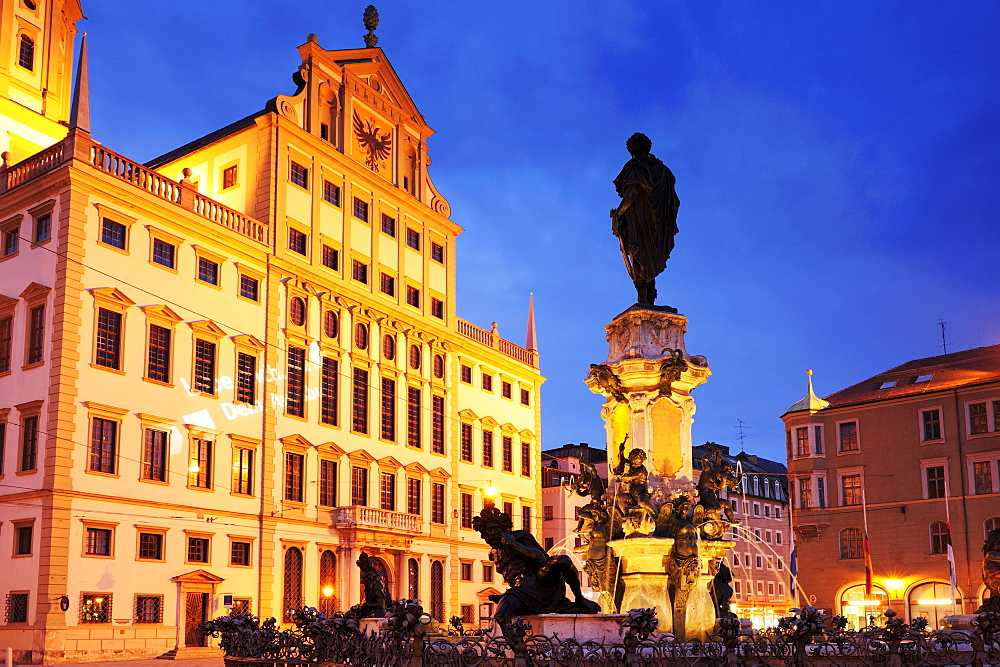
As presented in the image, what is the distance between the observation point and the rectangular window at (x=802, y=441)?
66.7 metres

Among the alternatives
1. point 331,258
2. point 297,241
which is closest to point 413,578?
point 331,258

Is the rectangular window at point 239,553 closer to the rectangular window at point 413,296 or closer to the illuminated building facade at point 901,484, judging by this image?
the rectangular window at point 413,296

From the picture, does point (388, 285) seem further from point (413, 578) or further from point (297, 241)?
point (413, 578)

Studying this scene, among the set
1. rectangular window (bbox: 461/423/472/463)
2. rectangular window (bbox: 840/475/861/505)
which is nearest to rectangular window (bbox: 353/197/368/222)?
rectangular window (bbox: 461/423/472/463)

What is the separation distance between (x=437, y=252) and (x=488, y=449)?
12.5 metres

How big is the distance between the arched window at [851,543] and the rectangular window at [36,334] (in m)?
46.2

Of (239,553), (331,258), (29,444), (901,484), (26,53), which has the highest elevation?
(26,53)

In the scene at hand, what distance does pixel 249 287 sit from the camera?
4759 centimetres

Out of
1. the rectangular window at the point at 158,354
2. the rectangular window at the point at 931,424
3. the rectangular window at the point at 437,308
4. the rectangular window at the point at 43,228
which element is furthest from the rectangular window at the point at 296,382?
the rectangular window at the point at 931,424

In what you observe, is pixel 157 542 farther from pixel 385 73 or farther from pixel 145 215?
pixel 385 73

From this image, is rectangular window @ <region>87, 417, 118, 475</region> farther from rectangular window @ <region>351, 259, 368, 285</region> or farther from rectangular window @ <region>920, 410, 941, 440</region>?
rectangular window @ <region>920, 410, 941, 440</region>

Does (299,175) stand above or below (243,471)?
above

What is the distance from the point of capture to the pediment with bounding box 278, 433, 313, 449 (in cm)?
4769

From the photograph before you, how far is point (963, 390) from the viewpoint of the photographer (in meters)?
59.9
